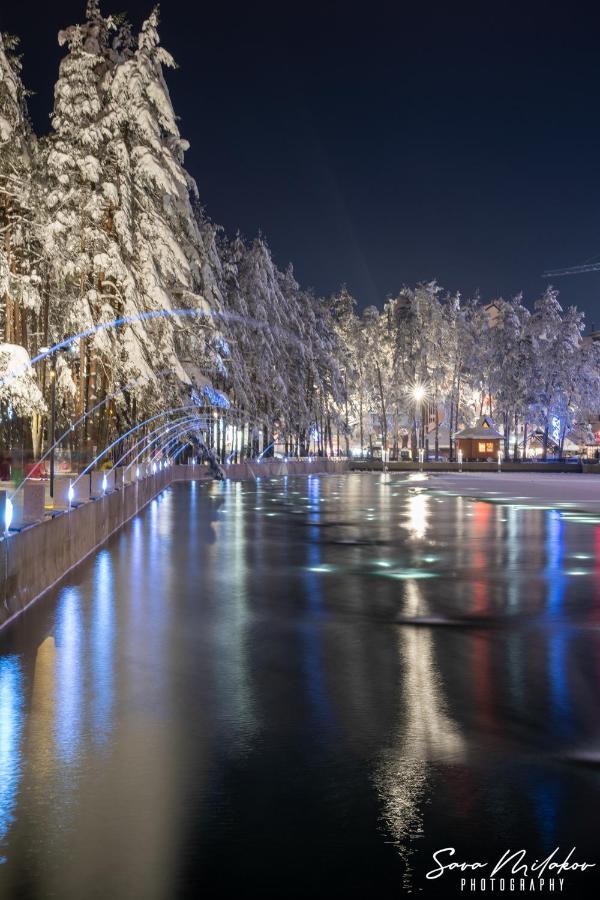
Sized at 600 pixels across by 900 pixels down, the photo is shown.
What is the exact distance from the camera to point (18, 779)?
21.5 feet

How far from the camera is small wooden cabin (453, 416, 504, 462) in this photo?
385ft

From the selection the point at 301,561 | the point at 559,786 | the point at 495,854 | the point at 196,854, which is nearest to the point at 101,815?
the point at 196,854

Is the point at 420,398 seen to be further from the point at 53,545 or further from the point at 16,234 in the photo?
the point at 53,545

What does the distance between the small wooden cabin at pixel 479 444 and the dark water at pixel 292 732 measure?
101 m

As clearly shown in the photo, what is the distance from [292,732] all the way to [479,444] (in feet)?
367

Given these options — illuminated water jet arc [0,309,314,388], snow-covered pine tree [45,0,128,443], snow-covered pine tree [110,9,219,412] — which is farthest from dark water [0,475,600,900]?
snow-covered pine tree [110,9,219,412]

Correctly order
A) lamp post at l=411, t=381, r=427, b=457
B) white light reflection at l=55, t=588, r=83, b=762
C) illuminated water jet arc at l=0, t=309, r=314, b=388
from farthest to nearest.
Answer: lamp post at l=411, t=381, r=427, b=457 → illuminated water jet arc at l=0, t=309, r=314, b=388 → white light reflection at l=55, t=588, r=83, b=762

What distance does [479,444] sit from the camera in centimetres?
11819

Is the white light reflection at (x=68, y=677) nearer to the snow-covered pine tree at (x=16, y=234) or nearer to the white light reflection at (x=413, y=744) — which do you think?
the white light reflection at (x=413, y=744)

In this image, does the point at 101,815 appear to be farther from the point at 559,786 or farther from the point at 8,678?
the point at 8,678

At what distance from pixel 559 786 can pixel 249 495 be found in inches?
1765

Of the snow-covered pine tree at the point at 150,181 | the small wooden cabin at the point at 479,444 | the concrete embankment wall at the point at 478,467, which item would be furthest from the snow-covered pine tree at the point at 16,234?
the small wooden cabin at the point at 479,444

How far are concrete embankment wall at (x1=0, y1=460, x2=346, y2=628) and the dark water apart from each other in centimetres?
34

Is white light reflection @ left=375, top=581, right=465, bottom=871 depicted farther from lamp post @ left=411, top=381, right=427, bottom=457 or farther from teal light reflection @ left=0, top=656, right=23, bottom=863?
lamp post @ left=411, top=381, right=427, bottom=457
